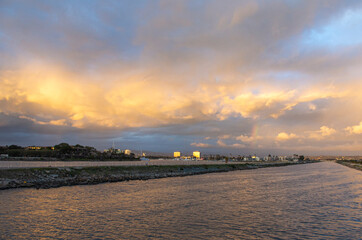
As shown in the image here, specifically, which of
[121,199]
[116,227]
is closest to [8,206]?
[121,199]

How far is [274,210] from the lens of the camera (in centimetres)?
2803

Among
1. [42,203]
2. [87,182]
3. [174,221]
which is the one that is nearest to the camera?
[174,221]

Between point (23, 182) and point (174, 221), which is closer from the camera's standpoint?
point (174, 221)

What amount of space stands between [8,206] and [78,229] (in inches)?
513

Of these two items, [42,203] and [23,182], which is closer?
[42,203]

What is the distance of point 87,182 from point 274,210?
36.7 meters

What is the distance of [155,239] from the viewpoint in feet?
59.2

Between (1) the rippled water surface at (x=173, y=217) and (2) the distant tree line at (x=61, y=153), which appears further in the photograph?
(2) the distant tree line at (x=61, y=153)

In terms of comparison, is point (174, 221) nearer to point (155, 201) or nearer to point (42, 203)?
point (155, 201)

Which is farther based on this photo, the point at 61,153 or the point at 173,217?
the point at 61,153

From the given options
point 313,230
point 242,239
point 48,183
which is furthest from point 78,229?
point 48,183

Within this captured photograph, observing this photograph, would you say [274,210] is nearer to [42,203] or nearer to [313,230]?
[313,230]

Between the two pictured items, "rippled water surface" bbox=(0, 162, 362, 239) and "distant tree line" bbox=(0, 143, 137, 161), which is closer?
"rippled water surface" bbox=(0, 162, 362, 239)

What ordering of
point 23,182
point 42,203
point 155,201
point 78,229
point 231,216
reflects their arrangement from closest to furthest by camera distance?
point 78,229, point 231,216, point 42,203, point 155,201, point 23,182
